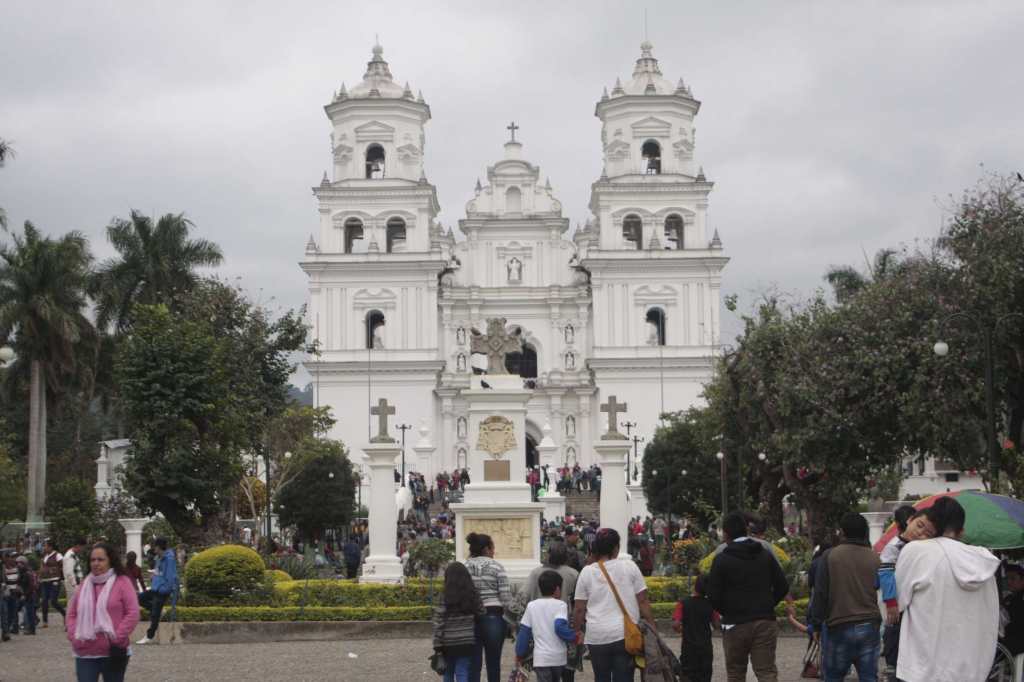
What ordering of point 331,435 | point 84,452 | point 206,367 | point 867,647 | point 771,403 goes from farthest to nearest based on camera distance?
point 84,452 < point 331,435 < point 206,367 < point 771,403 < point 867,647

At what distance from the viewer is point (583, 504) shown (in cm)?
4734

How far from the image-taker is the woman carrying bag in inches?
369

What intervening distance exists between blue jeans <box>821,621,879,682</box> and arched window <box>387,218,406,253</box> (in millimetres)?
48483

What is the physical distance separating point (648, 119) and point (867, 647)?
160 feet

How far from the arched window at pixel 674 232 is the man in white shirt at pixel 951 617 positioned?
166 ft

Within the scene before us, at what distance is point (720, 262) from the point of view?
56.6 m

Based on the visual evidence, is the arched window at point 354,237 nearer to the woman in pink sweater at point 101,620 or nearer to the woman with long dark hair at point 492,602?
the woman with long dark hair at point 492,602

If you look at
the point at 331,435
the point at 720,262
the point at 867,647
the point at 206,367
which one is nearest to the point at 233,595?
the point at 206,367

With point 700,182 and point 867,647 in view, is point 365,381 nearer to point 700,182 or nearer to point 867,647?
point 700,182

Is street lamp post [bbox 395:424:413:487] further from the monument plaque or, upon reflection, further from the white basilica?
the monument plaque

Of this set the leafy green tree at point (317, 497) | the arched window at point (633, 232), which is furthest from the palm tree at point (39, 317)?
the arched window at point (633, 232)

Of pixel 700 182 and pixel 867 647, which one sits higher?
pixel 700 182

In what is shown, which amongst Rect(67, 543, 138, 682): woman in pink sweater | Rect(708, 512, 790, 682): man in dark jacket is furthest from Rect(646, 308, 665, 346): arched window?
Rect(67, 543, 138, 682): woman in pink sweater

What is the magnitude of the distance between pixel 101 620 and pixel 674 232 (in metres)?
50.1
